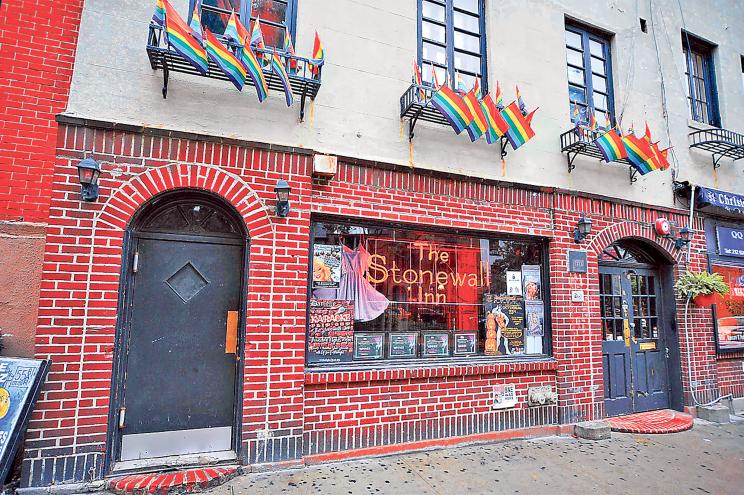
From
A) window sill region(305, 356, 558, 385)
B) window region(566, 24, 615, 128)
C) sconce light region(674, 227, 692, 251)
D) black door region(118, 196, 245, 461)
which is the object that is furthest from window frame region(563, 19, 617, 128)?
black door region(118, 196, 245, 461)

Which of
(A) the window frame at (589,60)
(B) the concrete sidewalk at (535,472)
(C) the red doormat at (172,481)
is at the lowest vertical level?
(B) the concrete sidewalk at (535,472)

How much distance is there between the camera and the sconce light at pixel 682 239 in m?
7.00

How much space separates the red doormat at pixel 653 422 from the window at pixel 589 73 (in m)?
4.50

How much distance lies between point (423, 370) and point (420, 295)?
934 millimetres

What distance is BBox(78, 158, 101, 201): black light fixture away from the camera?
3.75m

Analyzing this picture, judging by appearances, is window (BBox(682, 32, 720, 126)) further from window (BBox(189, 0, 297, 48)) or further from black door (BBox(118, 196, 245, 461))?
black door (BBox(118, 196, 245, 461))

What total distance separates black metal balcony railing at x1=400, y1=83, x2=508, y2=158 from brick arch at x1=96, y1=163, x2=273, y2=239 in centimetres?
217

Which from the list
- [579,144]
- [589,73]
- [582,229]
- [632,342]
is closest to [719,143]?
[589,73]

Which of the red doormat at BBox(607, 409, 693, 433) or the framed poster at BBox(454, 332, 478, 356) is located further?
the red doormat at BBox(607, 409, 693, 433)

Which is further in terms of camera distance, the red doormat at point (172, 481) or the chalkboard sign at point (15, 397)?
the red doormat at point (172, 481)

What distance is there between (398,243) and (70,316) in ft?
11.5

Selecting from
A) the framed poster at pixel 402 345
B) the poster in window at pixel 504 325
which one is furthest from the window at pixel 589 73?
the framed poster at pixel 402 345

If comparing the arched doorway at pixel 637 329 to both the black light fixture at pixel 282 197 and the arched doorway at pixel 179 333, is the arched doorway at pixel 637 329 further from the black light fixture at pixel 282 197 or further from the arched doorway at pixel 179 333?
the arched doorway at pixel 179 333

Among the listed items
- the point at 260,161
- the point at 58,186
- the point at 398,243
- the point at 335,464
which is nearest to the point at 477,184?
the point at 398,243
